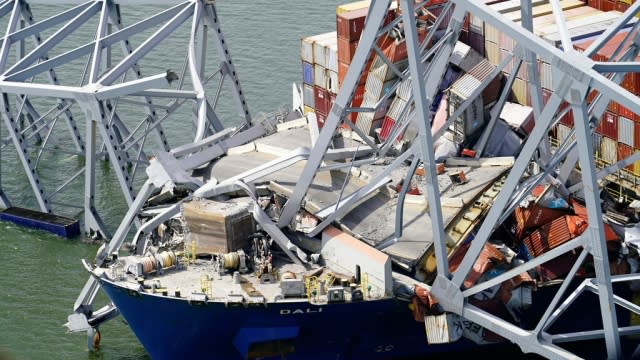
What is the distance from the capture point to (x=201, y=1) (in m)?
64.4

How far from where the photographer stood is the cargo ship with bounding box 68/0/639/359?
4656 centimetres

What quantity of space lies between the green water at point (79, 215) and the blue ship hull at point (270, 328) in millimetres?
3676

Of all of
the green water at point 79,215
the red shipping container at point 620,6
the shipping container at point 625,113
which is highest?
the red shipping container at point 620,6

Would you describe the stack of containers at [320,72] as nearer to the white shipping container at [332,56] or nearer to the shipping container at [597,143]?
the white shipping container at [332,56]

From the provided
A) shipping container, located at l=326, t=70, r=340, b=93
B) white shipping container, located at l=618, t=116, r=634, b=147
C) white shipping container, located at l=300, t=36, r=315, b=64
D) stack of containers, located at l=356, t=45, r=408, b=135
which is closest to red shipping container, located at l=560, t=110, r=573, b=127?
white shipping container, located at l=618, t=116, r=634, b=147

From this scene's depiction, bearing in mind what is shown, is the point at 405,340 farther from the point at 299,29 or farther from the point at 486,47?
the point at 299,29

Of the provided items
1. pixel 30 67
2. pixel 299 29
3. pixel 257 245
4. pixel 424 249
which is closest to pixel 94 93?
pixel 30 67

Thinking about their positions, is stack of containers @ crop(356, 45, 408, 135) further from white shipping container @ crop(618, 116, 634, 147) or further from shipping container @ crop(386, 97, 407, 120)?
white shipping container @ crop(618, 116, 634, 147)

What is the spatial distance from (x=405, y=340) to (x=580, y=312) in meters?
7.06

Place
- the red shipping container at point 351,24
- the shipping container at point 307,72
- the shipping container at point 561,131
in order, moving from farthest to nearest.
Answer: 1. the shipping container at point 307,72
2. the red shipping container at point 351,24
3. the shipping container at point 561,131

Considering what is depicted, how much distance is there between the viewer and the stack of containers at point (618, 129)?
54.7m

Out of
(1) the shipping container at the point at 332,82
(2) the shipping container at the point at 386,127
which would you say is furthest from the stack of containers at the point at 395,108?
(1) the shipping container at the point at 332,82

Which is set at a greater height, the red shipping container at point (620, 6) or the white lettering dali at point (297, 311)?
the red shipping container at point (620, 6)

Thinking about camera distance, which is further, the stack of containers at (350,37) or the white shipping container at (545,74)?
the stack of containers at (350,37)
